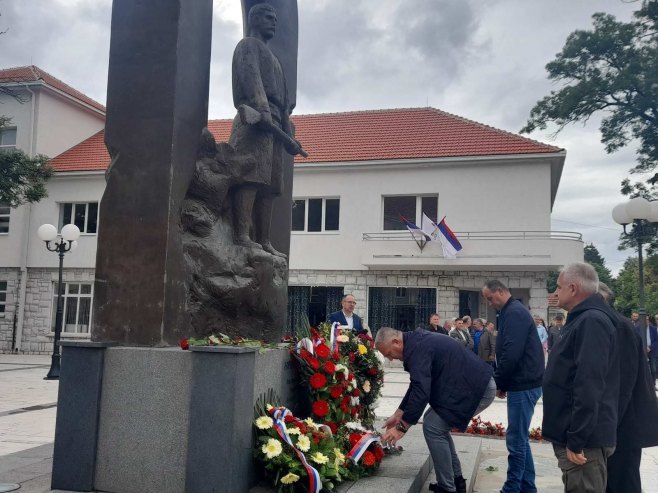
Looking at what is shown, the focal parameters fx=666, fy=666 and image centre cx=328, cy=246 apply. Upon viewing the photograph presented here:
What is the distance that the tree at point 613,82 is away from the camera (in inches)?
852

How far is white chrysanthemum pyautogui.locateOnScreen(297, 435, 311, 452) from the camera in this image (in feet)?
15.6

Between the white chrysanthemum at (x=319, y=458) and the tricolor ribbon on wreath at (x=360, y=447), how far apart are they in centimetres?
58

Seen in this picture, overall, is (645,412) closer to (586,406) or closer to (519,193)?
(586,406)

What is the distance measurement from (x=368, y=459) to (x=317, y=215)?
62.6 feet

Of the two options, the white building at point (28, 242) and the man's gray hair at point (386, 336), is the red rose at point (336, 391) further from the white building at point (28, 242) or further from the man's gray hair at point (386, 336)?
the white building at point (28, 242)

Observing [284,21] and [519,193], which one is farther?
[519,193]

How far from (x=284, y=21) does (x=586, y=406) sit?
610cm

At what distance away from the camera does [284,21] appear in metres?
8.17

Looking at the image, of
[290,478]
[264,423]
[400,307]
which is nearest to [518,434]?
[290,478]

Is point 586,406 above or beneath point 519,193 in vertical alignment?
beneath

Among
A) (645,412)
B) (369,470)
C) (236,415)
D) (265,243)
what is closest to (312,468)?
(236,415)

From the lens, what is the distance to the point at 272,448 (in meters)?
4.70

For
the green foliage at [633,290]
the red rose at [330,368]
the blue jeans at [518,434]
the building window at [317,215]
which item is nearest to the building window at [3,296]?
the building window at [317,215]

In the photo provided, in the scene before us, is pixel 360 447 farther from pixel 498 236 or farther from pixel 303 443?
pixel 498 236
